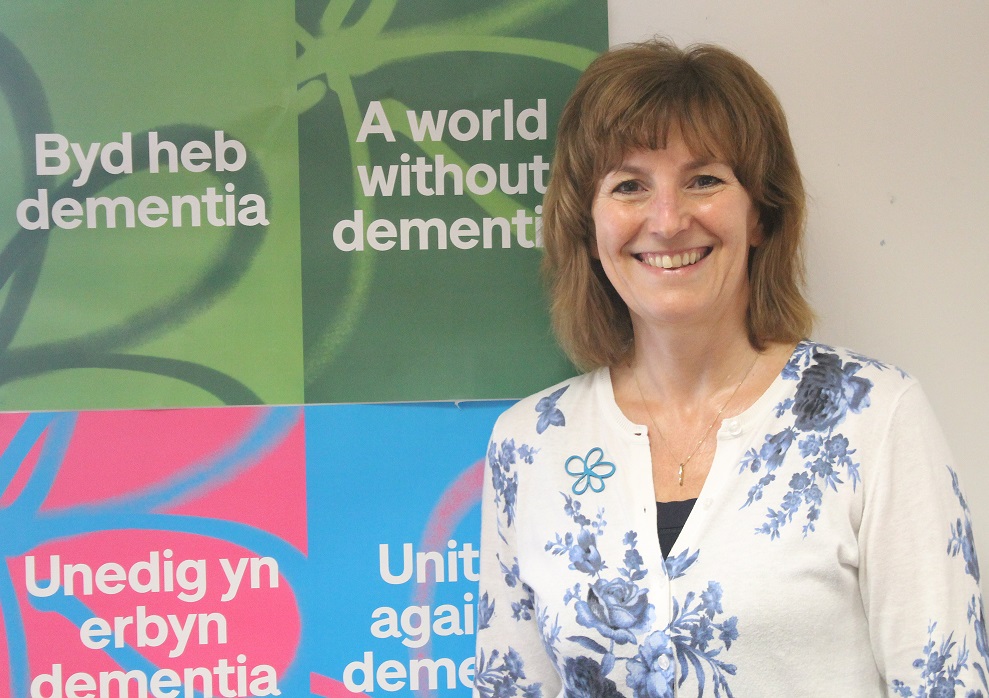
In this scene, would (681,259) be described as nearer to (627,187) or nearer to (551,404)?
(627,187)

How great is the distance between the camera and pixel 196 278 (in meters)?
1.33

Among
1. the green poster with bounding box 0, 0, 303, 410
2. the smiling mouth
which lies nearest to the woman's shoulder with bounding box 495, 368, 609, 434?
the smiling mouth

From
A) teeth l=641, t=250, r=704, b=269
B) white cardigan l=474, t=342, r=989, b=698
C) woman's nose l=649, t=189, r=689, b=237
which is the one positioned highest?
woman's nose l=649, t=189, r=689, b=237

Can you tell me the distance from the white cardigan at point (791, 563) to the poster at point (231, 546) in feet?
0.93

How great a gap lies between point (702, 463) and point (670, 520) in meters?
0.09

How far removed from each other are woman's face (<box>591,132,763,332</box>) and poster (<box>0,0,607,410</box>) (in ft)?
0.86

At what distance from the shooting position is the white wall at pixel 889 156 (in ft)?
4.44

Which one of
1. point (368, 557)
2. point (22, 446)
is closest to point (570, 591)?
point (368, 557)

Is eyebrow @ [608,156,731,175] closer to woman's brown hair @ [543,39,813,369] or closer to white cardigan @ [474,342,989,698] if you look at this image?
woman's brown hair @ [543,39,813,369]

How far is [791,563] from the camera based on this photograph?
101 cm

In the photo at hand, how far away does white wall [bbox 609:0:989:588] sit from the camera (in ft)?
4.44

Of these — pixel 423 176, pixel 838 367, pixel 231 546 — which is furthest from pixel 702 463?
pixel 231 546

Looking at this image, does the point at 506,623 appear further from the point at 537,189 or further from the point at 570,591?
the point at 537,189

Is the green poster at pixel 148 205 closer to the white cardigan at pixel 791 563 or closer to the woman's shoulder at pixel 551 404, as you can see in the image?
the woman's shoulder at pixel 551 404
